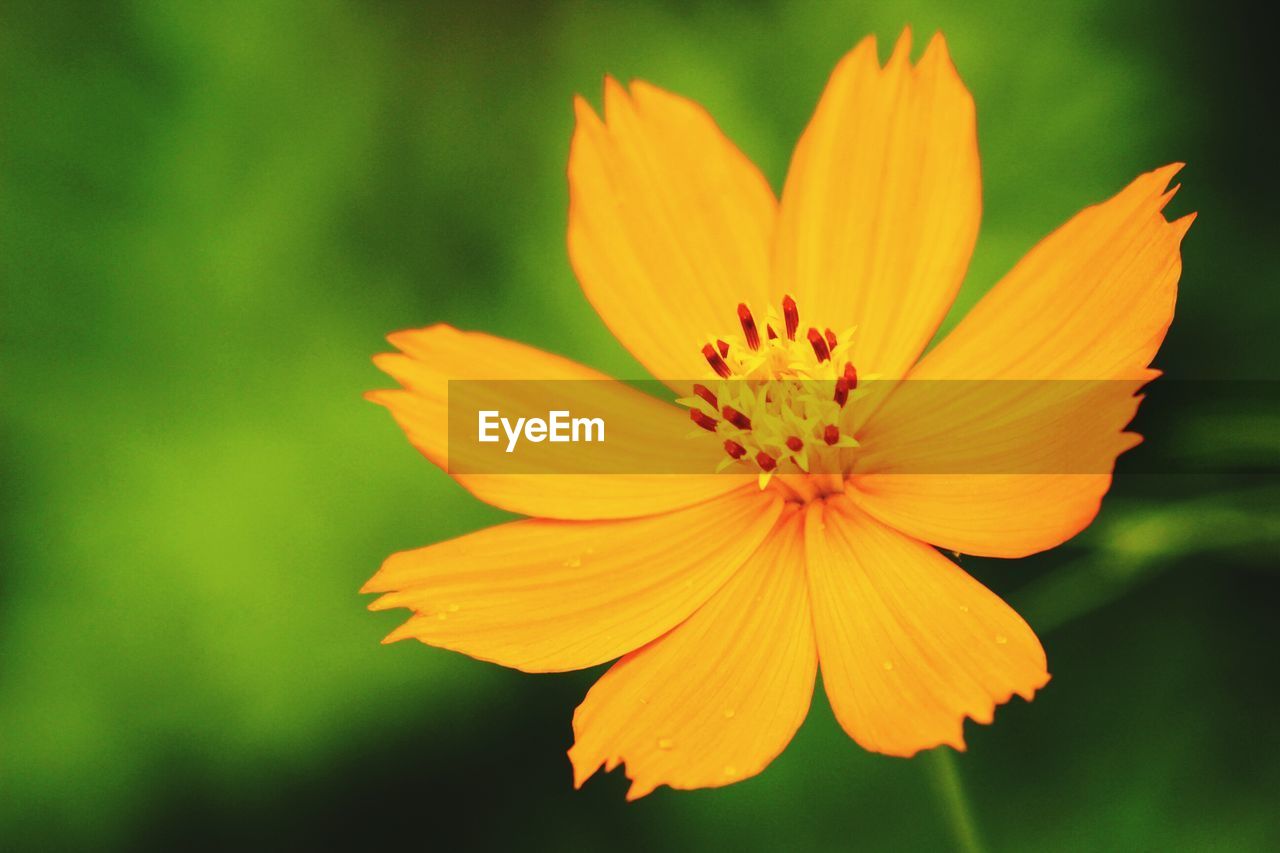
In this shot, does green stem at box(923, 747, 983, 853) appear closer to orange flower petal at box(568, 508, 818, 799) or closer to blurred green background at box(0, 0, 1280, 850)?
orange flower petal at box(568, 508, 818, 799)

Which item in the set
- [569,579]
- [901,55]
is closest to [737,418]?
[569,579]

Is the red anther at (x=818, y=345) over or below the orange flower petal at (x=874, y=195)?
below

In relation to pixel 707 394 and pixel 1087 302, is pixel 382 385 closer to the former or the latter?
pixel 707 394

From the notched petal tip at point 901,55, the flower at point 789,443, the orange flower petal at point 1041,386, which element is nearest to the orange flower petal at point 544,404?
the flower at point 789,443

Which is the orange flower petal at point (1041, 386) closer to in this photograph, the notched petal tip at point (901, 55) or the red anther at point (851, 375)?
the red anther at point (851, 375)

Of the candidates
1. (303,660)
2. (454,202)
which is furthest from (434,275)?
(303,660)

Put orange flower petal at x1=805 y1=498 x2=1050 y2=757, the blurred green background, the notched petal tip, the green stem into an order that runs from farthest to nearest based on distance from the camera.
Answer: the blurred green background, the notched petal tip, the green stem, orange flower petal at x1=805 y1=498 x2=1050 y2=757

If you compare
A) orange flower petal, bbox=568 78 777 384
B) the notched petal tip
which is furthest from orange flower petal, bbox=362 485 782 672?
the notched petal tip

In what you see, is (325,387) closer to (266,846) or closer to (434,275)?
(434,275)
